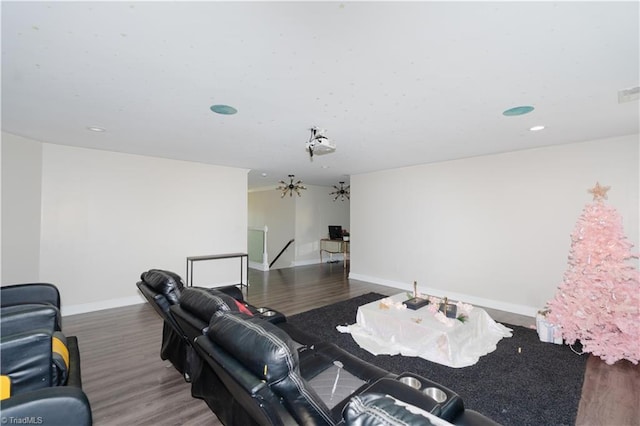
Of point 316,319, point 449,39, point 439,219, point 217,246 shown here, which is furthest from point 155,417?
point 439,219

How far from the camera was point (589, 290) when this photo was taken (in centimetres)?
313

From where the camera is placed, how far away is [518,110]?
276cm

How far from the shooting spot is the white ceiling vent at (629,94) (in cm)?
232

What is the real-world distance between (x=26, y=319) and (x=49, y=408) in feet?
4.09

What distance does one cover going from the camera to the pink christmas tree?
2900mm

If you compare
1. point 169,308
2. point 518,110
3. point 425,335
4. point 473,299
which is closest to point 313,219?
point 473,299

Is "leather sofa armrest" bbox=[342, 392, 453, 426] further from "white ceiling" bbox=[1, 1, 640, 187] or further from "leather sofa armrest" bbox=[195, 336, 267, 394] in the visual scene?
"white ceiling" bbox=[1, 1, 640, 187]

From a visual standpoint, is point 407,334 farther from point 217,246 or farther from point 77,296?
point 77,296

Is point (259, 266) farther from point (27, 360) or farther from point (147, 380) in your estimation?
point (27, 360)

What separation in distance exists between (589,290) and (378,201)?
3891 millimetres

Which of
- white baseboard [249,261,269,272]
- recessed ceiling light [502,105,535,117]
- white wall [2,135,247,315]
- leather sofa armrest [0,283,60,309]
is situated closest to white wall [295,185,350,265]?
white baseboard [249,261,269,272]

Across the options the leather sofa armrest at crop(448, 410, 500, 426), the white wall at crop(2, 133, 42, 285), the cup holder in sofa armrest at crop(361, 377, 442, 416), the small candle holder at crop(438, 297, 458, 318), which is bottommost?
the small candle holder at crop(438, 297, 458, 318)

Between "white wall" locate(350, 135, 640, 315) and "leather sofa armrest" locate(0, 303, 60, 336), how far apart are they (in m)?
5.41

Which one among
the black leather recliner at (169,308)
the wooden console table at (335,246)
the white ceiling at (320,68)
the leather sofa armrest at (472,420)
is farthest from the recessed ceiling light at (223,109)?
the wooden console table at (335,246)
